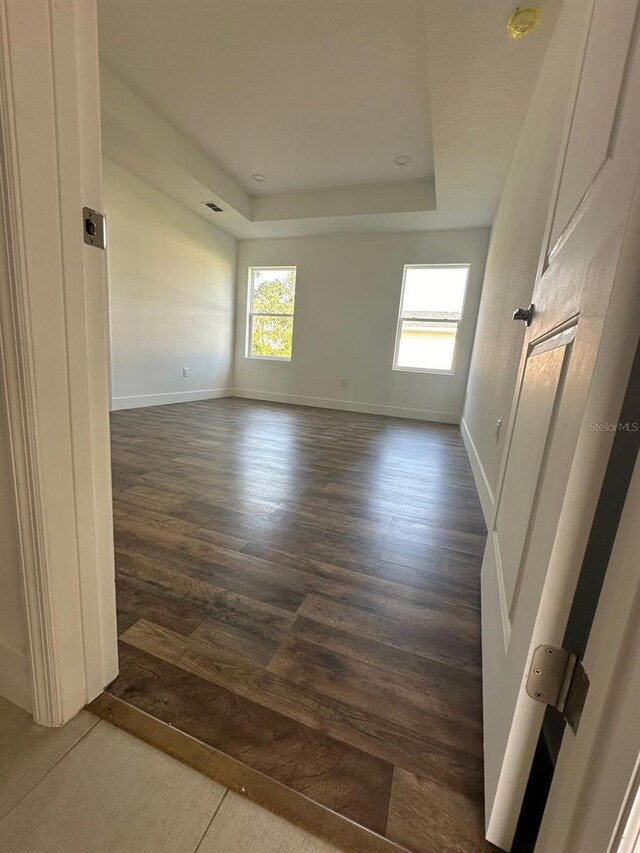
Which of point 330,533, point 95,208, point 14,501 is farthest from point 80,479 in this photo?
point 330,533

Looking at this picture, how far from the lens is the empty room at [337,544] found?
0.48 m

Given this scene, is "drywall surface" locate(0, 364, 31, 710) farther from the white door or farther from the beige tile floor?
the white door

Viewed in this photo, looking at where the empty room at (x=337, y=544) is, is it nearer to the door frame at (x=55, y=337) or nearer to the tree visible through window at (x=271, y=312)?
the door frame at (x=55, y=337)

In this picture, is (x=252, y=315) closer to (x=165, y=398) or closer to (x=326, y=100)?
(x=165, y=398)

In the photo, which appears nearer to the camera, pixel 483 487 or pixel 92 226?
pixel 92 226

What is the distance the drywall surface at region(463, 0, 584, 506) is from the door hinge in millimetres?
1451

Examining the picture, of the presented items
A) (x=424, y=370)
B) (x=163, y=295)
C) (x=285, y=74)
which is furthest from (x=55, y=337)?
(x=424, y=370)

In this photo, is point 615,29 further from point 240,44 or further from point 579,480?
point 240,44

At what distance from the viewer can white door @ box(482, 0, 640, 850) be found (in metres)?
0.43

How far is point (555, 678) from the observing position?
0.50 metres

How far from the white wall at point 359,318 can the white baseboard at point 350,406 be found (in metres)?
0.02

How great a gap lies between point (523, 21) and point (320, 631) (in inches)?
117

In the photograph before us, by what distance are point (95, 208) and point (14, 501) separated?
0.58 m

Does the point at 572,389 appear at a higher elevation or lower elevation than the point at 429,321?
lower
